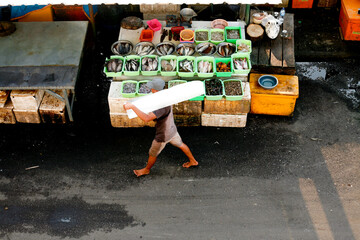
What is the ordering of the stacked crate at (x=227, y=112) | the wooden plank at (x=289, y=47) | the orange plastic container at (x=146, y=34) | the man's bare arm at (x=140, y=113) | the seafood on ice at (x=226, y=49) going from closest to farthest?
the man's bare arm at (x=140, y=113) < the stacked crate at (x=227, y=112) < the seafood on ice at (x=226, y=49) < the wooden plank at (x=289, y=47) < the orange plastic container at (x=146, y=34)

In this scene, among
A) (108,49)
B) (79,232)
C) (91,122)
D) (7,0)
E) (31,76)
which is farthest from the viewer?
(108,49)

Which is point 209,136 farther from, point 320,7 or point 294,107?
point 320,7

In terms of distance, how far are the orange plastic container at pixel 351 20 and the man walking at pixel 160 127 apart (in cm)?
496

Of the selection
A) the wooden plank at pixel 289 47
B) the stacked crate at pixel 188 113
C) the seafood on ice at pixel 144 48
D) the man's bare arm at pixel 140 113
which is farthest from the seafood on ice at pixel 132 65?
the wooden plank at pixel 289 47

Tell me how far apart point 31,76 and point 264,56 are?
426 centimetres

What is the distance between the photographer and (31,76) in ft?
21.9

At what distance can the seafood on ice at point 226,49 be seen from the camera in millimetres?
7039

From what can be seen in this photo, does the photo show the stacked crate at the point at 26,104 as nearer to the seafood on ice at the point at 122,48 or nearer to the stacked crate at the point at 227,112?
the seafood on ice at the point at 122,48

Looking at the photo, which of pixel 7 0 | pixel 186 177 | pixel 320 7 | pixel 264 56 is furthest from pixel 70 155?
pixel 320 7

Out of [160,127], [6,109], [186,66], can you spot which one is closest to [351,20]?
[186,66]

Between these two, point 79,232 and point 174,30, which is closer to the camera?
point 79,232

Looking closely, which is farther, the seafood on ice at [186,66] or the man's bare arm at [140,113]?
the seafood on ice at [186,66]

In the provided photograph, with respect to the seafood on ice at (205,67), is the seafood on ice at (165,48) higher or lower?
higher

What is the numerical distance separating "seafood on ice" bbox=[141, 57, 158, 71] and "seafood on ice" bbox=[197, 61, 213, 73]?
77cm
